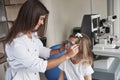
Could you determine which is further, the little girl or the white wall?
the white wall

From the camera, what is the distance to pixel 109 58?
203cm

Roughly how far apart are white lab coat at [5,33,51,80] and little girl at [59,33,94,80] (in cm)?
34

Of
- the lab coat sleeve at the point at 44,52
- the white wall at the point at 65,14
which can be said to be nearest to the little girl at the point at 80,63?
the lab coat sleeve at the point at 44,52

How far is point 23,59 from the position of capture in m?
1.25

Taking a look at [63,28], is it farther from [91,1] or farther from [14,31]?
[14,31]

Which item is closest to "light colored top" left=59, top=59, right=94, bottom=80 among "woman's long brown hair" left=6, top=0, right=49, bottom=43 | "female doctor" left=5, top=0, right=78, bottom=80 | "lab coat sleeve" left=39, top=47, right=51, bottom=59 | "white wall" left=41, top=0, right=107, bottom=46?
"lab coat sleeve" left=39, top=47, right=51, bottom=59

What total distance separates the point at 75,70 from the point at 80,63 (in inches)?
3.0

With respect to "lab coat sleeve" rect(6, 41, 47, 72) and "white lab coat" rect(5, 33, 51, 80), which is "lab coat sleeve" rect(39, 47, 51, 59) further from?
"lab coat sleeve" rect(6, 41, 47, 72)

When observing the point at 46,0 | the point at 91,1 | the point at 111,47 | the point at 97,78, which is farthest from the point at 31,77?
the point at 91,1

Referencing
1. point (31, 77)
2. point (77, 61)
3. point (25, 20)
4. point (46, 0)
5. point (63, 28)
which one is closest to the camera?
point (25, 20)

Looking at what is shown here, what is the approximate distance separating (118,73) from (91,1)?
1.98m

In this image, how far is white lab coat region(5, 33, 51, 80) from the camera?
4.12ft

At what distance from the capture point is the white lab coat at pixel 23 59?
1.26 meters

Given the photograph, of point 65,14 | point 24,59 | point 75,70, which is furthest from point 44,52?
point 65,14
